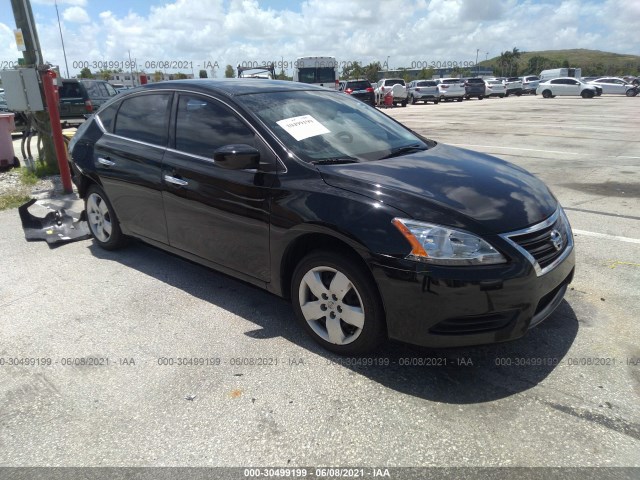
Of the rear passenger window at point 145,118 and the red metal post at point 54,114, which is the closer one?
the rear passenger window at point 145,118

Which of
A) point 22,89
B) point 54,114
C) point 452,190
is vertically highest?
point 22,89

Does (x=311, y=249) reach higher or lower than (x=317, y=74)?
lower

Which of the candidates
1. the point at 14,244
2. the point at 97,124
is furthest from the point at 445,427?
the point at 14,244

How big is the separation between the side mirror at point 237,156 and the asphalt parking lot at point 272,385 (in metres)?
1.16

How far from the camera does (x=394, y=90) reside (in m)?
30.5

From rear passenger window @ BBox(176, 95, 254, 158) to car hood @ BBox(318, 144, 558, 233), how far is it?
788 mm

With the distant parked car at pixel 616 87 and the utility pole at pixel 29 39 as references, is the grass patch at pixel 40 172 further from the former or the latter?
the distant parked car at pixel 616 87

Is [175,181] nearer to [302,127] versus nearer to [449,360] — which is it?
[302,127]

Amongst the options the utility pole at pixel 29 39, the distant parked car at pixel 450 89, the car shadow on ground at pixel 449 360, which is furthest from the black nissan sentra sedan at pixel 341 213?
the distant parked car at pixel 450 89

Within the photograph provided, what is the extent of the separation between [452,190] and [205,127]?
1.93m

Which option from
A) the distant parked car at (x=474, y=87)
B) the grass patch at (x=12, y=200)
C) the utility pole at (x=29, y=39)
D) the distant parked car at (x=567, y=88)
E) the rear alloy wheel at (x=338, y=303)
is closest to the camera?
the rear alloy wheel at (x=338, y=303)

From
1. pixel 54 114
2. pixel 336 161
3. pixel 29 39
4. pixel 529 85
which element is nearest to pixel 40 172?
pixel 54 114

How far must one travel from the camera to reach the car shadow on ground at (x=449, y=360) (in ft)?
8.93

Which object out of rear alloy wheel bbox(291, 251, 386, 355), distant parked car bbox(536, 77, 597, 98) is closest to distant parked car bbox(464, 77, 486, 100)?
distant parked car bbox(536, 77, 597, 98)
